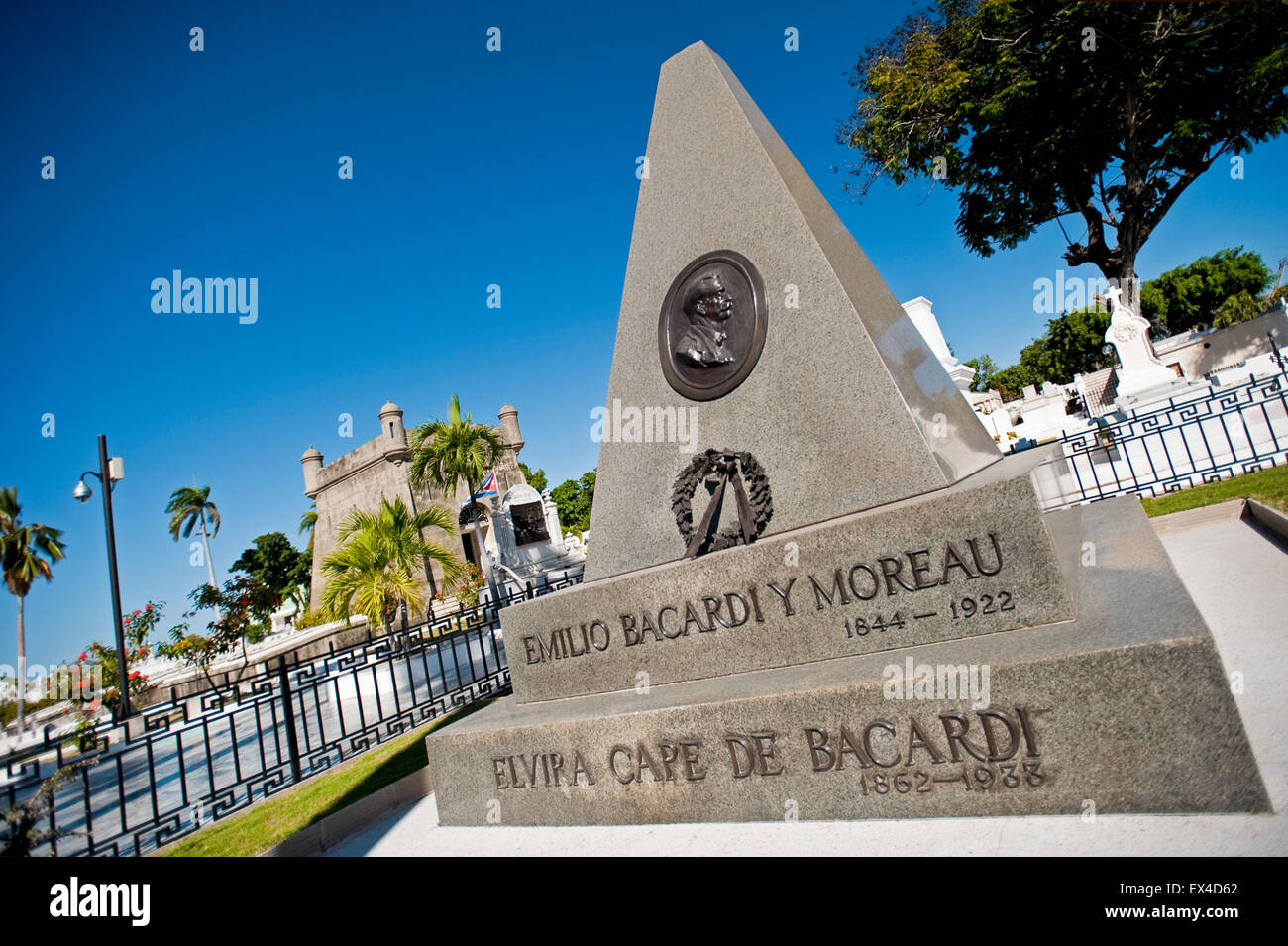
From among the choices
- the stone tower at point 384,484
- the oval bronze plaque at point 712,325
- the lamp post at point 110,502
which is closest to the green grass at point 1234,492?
the oval bronze plaque at point 712,325

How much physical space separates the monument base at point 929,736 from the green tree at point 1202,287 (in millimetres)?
60132

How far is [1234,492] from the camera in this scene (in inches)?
282

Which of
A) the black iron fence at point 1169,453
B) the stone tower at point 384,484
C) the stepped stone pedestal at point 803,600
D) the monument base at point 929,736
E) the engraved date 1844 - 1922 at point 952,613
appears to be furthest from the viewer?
the stone tower at point 384,484

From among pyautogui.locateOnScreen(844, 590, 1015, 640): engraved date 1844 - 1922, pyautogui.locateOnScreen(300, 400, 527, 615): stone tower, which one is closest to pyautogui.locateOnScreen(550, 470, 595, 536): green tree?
pyautogui.locateOnScreen(300, 400, 527, 615): stone tower

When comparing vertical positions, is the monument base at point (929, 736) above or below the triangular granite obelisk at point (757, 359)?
below

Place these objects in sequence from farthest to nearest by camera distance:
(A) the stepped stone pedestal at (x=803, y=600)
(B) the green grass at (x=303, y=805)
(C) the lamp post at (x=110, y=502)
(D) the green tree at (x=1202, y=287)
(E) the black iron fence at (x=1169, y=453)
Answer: (D) the green tree at (x=1202, y=287) < (C) the lamp post at (x=110, y=502) < (E) the black iron fence at (x=1169, y=453) < (B) the green grass at (x=303, y=805) < (A) the stepped stone pedestal at (x=803, y=600)

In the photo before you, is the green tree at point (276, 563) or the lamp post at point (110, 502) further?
the green tree at point (276, 563)

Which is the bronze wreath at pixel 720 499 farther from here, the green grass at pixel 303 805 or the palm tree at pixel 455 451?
the palm tree at pixel 455 451

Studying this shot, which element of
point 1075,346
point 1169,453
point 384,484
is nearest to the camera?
point 1169,453

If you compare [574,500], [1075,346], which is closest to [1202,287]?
[1075,346]

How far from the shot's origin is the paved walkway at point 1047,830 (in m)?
2.09

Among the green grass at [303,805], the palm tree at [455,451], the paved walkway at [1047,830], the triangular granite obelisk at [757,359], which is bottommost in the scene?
the green grass at [303,805]

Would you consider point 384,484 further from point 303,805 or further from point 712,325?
point 712,325

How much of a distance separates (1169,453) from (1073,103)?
494 inches
